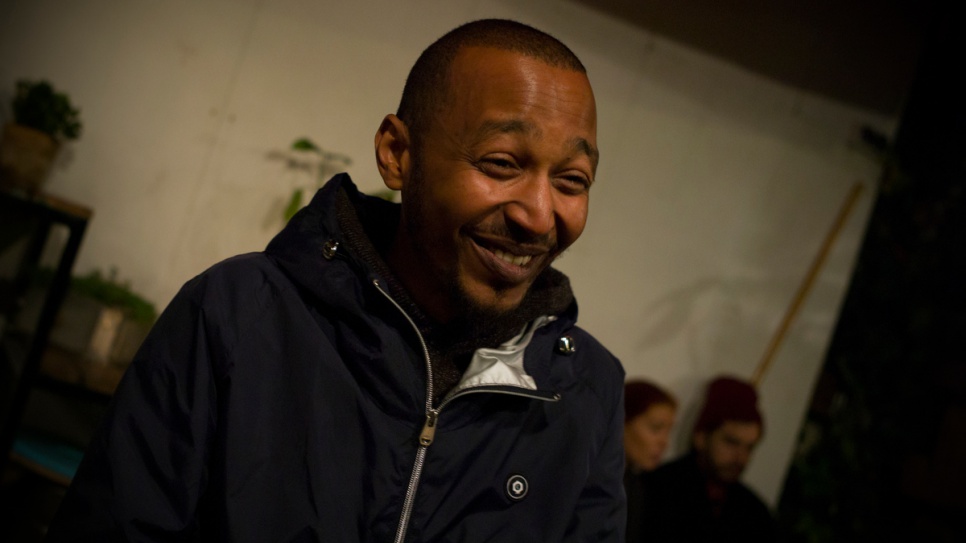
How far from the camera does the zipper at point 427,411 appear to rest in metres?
1.09

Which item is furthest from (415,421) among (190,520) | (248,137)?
(248,137)

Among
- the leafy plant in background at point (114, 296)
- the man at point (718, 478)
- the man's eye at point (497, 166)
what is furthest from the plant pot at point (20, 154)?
the man at point (718, 478)

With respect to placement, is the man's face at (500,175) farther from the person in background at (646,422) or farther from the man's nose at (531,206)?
the person in background at (646,422)

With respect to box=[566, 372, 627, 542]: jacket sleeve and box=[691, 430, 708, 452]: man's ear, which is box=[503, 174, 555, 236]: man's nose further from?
box=[691, 430, 708, 452]: man's ear

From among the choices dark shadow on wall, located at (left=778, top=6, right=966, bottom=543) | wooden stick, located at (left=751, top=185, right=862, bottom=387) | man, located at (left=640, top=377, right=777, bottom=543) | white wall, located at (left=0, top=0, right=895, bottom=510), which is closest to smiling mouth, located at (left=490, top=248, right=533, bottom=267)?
white wall, located at (left=0, top=0, right=895, bottom=510)

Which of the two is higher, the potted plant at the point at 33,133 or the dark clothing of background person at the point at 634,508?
Result: the potted plant at the point at 33,133

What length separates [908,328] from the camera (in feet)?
13.5

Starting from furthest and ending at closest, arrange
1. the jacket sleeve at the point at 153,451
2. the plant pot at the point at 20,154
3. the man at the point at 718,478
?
1. the man at the point at 718,478
2. the plant pot at the point at 20,154
3. the jacket sleeve at the point at 153,451

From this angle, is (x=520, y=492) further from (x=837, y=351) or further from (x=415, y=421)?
(x=837, y=351)

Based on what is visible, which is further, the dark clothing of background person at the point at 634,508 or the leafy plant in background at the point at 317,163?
the leafy plant in background at the point at 317,163

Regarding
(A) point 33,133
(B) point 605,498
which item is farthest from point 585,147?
(A) point 33,133

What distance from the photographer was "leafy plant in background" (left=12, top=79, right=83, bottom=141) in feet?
8.61

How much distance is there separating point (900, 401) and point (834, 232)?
97 cm

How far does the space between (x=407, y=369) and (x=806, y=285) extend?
3.17m
